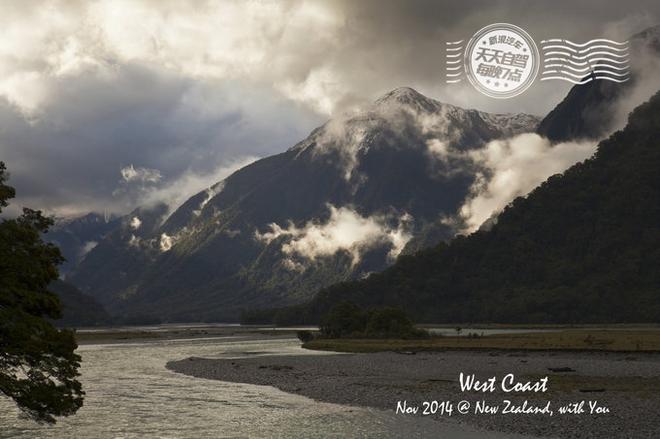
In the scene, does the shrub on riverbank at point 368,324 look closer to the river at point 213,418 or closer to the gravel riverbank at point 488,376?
the gravel riverbank at point 488,376

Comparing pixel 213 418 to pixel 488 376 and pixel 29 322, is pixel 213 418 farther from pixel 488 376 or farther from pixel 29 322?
pixel 488 376

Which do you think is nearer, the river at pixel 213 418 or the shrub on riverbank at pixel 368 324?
the river at pixel 213 418

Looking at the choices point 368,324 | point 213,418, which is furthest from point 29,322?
point 368,324

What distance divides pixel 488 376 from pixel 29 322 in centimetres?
4927

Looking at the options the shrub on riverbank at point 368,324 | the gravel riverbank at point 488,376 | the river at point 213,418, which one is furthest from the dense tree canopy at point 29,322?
the shrub on riverbank at point 368,324

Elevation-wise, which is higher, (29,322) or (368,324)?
(368,324)

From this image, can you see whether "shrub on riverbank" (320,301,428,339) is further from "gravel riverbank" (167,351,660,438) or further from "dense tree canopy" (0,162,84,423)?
"dense tree canopy" (0,162,84,423)

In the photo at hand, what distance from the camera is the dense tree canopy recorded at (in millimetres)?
33906

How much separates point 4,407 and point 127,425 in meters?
16.5

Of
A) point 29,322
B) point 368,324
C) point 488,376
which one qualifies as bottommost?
point 488,376

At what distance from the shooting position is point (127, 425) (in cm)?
4722

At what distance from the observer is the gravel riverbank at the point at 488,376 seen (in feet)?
140

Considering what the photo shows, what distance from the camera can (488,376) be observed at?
70.7 metres

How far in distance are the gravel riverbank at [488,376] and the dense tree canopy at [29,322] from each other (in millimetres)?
25872
